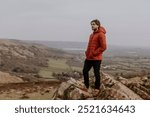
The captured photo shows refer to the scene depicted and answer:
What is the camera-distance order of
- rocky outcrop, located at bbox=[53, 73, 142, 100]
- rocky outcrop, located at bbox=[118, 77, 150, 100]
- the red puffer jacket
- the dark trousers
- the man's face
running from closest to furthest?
rocky outcrop, located at bbox=[53, 73, 142, 100] < the man's face < the red puffer jacket < the dark trousers < rocky outcrop, located at bbox=[118, 77, 150, 100]

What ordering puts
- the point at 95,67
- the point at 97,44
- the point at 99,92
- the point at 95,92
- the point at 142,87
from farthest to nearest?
the point at 142,87 → the point at 95,92 → the point at 95,67 → the point at 97,44 → the point at 99,92

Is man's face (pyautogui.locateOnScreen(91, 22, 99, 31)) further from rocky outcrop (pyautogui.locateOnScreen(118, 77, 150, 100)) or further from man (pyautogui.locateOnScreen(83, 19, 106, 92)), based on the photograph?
rocky outcrop (pyautogui.locateOnScreen(118, 77, 150, 100))

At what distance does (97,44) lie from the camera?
1302cm

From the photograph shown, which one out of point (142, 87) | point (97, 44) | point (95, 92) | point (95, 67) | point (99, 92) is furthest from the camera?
point (142, 87)

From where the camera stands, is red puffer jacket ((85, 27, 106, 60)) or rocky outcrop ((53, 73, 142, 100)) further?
red puffer jacket ((85, 27, 106, 60))

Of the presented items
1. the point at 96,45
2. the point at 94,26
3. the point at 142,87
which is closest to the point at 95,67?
the point at 96,45

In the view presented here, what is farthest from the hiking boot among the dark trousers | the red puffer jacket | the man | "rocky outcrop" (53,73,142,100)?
the red puffer jacket

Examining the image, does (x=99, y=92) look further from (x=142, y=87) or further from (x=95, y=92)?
(x=142, y=87)

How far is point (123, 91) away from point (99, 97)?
37.3 inches

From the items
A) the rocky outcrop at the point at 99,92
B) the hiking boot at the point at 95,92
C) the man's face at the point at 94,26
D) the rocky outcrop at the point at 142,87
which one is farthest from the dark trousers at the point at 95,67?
the rocky outcrop at the point at 142,87

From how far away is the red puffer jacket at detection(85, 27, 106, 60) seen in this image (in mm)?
12820

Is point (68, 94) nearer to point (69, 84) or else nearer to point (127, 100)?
point (69, 84)

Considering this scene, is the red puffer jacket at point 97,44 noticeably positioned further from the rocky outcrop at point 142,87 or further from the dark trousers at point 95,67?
the rocky outcrop at point 142,87

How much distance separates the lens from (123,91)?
12383 mm
